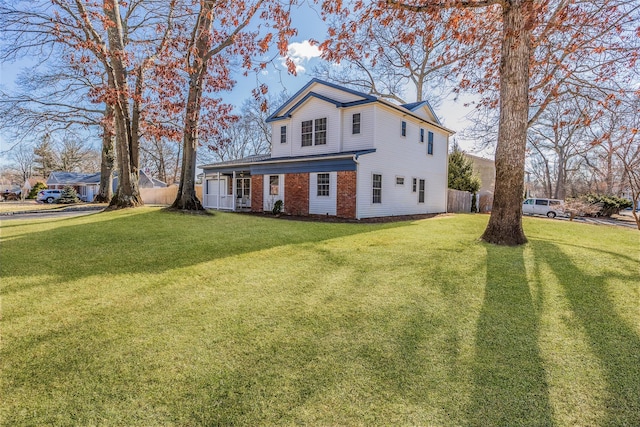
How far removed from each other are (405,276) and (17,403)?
168 inches

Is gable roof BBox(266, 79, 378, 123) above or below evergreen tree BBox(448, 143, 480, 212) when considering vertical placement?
above

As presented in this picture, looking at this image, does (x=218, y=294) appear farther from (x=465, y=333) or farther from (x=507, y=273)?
(x=507, y=273)

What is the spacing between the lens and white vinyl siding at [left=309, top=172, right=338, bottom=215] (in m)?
14.6

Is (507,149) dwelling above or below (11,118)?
below

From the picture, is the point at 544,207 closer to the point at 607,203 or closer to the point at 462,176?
the point at 607,203

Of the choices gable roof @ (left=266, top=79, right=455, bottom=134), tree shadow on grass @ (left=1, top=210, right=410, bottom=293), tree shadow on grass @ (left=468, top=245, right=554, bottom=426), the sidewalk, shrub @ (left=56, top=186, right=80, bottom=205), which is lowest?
tree shadow on grass @ (left=468, top=245, right=554, bottom=426)

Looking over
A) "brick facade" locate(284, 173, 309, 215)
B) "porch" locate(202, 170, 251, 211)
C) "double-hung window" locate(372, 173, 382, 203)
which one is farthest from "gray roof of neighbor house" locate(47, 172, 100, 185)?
Answer: "double-hung window" locate(372, 173, 382, 203)

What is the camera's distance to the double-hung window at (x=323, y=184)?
1503 cm

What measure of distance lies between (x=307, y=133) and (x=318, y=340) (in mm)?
14937

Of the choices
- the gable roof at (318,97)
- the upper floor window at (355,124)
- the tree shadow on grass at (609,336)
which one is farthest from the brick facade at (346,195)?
the tree shadow on grass at (609,336)

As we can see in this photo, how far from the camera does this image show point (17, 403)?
210cm

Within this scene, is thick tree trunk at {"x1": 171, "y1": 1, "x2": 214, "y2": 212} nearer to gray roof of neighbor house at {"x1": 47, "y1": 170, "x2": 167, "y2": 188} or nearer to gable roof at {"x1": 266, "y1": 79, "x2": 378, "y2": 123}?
gable roof at {"x1": 266, "y1": 79, "x2": 378, "y2": 123}

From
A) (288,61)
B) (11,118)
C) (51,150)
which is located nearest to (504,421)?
(288,61)

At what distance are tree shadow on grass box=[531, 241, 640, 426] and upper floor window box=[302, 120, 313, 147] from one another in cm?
1300
